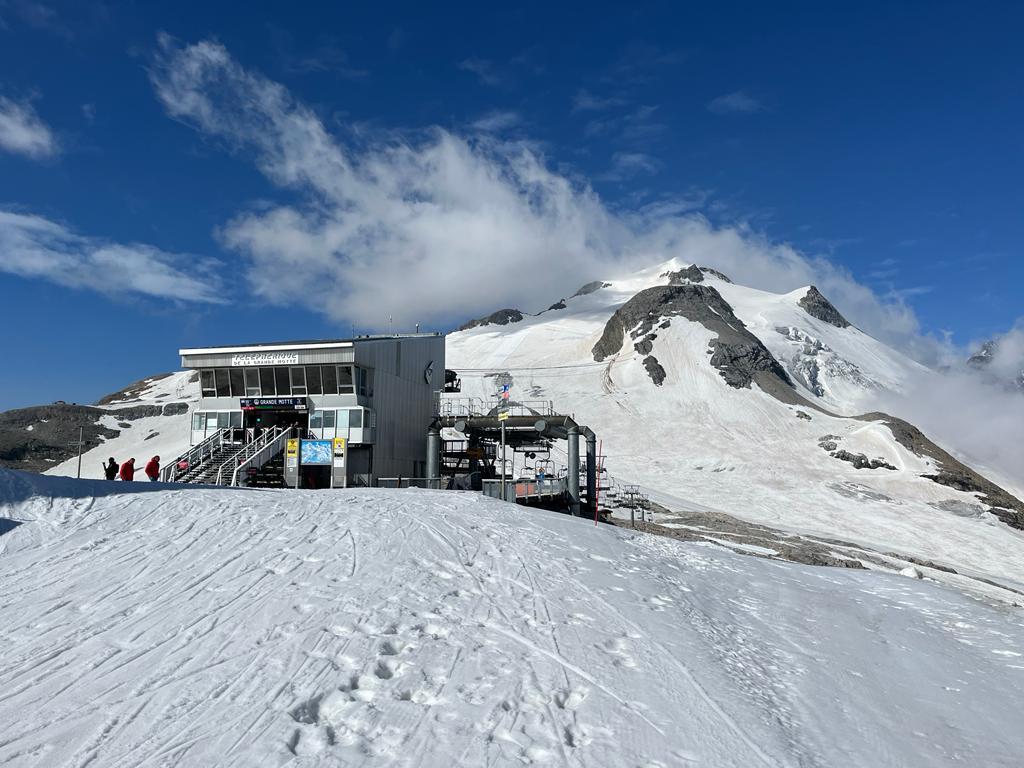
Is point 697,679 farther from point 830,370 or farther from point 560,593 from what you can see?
point 830,370

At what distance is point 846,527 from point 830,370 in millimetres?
79048

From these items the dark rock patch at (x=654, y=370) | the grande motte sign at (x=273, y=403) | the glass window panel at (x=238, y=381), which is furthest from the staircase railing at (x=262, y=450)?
the dark rock patch at (x=654, y=370)

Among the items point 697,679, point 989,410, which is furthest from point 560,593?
point 989,410

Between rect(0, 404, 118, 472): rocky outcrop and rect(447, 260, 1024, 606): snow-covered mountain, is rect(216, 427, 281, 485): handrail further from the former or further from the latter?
rect(0, 404, 118, 472): rocky outcrop

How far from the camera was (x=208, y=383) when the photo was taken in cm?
3588

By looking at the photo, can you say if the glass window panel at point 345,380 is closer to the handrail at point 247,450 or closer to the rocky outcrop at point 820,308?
the handrail at point 247,450

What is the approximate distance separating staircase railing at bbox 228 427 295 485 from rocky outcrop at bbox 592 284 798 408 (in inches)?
2303

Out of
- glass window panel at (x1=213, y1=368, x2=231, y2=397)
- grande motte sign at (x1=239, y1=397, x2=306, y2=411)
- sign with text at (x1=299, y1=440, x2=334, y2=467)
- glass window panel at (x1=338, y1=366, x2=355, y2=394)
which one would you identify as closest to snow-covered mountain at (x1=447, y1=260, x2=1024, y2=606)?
glass window panel at (x1=338, y1=366, x2=355, y2=394)

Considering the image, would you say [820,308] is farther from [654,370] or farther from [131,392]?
[131,392]

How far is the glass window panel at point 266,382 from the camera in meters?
34.7

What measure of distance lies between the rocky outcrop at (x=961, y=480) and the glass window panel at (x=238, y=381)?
50.2m

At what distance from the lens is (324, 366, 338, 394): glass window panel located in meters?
33.4

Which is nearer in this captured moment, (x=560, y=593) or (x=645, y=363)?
(x=560, y=593)

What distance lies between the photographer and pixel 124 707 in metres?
5.98
